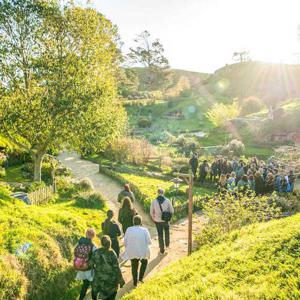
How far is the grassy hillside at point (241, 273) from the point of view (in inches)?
235

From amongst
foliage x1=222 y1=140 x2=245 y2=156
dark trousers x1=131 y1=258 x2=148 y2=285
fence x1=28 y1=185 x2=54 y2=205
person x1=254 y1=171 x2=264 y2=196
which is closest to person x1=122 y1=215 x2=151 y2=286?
dark trousers x1=131 y1=258 x2=148 y2=285

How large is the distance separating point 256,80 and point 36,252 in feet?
280

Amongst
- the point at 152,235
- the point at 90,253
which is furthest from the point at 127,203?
the point at 152,235

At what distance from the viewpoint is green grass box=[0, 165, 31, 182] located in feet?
68.5

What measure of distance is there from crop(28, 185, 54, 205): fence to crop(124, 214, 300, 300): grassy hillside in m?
8.34

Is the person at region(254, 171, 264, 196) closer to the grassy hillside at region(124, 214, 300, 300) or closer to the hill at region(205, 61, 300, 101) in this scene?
the grassy hillside at region(124, 214, 300, 300)

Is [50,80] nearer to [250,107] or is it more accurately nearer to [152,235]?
[152,235]

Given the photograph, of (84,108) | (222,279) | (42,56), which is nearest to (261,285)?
(222,279)

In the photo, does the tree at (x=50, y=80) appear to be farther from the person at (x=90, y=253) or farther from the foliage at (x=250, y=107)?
the foliage at (x=250, y=107)

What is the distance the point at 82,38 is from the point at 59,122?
5.64 metres

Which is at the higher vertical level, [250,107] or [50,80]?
[50,80]

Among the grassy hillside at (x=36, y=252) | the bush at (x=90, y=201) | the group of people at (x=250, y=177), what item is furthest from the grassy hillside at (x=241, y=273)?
the bush at (x=90, y=201)

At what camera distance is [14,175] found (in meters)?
22.2

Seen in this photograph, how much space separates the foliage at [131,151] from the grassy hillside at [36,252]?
17.9 m
